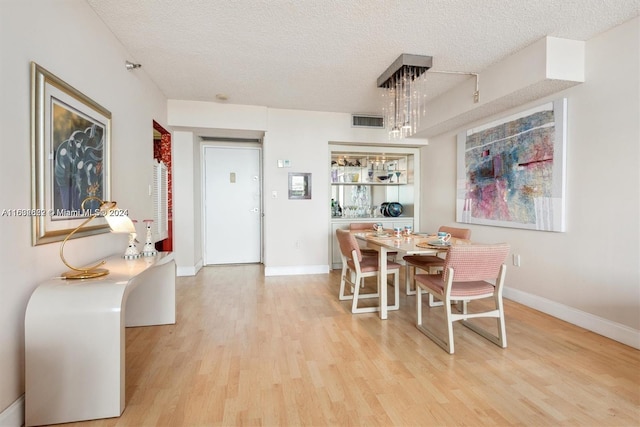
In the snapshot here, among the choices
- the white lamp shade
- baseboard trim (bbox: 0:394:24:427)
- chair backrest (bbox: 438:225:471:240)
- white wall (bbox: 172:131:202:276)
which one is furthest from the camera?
white wall (bbox: 172:131:202:276)

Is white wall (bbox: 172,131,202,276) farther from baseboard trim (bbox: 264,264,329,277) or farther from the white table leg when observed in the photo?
the white table leg

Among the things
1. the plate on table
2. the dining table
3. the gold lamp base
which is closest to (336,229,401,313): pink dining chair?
the dining table

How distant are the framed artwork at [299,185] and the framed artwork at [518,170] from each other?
215 cm

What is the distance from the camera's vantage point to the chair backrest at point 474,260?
2174 millimetres

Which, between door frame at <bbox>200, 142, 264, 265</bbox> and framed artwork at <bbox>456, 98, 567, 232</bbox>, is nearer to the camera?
framed artwork at <bbox>456, 98, 567, 232</bbox>

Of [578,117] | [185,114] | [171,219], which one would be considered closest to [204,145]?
[185,114]

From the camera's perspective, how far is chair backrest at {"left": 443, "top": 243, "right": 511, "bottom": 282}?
2.17 meters

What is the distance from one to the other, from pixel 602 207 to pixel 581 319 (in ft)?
3.23

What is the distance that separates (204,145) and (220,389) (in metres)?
4.20

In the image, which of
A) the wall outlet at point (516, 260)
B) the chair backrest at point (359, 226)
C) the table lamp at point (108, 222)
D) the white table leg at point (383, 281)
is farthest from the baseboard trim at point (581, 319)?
the table lamp at point (108, 222)

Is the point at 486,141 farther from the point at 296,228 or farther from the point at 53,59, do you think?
the point at 53,59

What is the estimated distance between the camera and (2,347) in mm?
1395

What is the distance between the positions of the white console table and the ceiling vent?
3.94 metres

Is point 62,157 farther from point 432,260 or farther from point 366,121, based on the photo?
point 366,121
